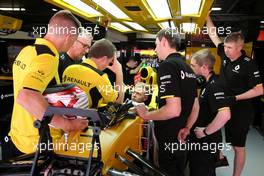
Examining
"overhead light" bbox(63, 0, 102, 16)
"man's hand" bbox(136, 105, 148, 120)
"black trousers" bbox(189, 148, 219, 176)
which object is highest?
"overhead light" bbox(63, 0, 102, 16)

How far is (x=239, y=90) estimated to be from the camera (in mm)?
3660

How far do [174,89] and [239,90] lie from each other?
170 cm

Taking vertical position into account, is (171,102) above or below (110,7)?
below

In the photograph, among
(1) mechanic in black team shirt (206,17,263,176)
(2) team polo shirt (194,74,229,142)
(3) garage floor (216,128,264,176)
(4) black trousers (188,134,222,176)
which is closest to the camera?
(2) team polo shirt (194,74,229,142)

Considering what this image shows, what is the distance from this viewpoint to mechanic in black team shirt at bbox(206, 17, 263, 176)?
353cm

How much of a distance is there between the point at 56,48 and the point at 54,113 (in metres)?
0.58

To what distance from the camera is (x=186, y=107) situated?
2.46 meters

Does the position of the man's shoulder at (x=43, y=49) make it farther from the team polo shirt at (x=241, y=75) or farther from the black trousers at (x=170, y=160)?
the team polo shirt at (x=241, y=75)

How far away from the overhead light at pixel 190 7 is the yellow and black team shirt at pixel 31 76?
1.29 m

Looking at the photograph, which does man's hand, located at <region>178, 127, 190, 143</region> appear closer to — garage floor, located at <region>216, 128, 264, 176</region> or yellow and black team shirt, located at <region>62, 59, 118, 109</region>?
yellow and black team shirt, located at <region>62, 59, 118, 109</region>

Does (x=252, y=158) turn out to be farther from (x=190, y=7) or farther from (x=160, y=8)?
(x=160, y=8)

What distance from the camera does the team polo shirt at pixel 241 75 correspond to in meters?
3.58

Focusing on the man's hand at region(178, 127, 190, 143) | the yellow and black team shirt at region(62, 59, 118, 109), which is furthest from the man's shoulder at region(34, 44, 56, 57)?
the man's hand at region(178, 127, 190, 143)

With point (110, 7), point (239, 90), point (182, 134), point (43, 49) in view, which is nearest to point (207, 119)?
point (182, 134)
